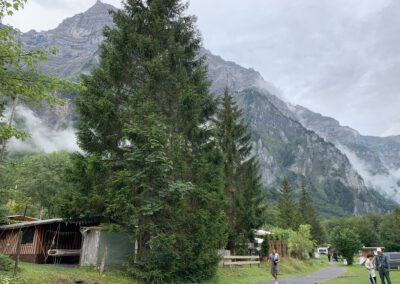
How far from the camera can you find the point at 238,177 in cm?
3247

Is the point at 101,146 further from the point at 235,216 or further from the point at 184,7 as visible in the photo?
the point at 235,216

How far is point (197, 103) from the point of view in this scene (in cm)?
1905

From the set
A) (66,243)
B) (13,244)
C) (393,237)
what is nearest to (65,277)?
(66,243)

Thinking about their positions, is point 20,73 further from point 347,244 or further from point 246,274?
point 347,244

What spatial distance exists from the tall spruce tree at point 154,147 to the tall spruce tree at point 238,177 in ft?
35.3

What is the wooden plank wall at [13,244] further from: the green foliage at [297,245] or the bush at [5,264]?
the green foliage at [297,245]

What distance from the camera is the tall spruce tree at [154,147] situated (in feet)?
51.9

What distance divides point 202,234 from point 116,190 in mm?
4855

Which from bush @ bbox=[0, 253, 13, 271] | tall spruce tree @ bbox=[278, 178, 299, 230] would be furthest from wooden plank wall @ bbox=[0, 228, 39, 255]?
tall spruce tree @ bbox=[278, 178, 299, 230]

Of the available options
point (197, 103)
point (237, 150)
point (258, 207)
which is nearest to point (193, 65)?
point (197, 103)

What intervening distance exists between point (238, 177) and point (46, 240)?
1770cm

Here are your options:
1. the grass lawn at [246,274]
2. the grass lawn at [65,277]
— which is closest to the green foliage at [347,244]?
the grass lawn at [246,274]

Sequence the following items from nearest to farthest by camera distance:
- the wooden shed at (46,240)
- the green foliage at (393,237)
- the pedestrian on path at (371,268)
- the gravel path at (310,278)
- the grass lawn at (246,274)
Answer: the pedestrian on path at (371,268), the grass lawn at (246,274), the gravel path at (310,278), the wooden shed at (46,240), the green foliage at (393,237)

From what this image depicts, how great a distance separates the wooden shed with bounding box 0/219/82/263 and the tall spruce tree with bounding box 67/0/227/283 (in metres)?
6.16
